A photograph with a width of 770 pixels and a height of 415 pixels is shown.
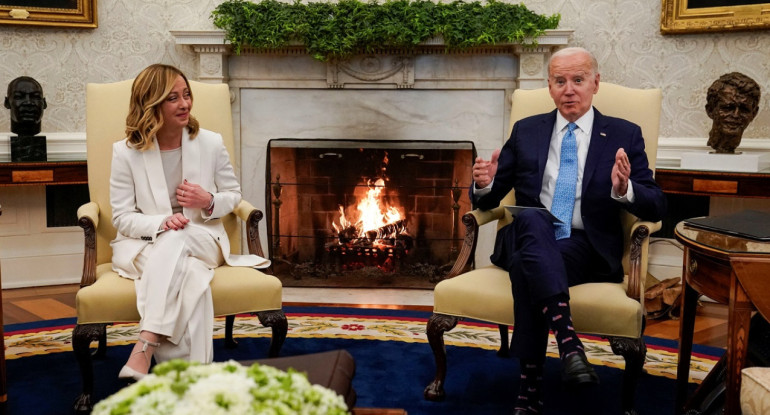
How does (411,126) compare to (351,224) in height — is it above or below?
above

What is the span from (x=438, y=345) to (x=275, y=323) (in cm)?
60

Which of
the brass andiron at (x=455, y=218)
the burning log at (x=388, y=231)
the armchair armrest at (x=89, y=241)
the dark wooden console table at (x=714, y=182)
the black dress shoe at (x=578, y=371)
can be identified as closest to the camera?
the black dress shoe at (x=578, y=371)

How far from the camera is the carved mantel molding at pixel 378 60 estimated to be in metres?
4.48

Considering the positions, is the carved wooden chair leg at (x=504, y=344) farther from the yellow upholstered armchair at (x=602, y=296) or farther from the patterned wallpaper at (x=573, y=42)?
the patterned wallpaper at (x=573, y=42)

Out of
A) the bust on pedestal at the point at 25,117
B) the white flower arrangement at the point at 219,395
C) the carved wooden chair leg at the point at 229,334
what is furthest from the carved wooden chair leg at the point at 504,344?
the bust on pedestal at the point at 25,117

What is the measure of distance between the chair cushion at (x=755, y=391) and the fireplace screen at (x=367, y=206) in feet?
10.2

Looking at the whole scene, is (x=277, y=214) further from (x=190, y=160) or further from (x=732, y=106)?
(x=732, y=106)

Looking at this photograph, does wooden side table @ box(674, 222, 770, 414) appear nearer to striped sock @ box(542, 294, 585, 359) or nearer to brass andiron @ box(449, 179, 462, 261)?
striped sock @ box(542, 294, 585, 359)

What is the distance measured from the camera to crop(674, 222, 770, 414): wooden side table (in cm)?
196

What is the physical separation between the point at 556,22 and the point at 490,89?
0.57 meters

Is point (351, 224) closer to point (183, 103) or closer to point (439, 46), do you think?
point (439, 46)

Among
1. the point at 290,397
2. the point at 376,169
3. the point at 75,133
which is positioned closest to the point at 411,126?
the point at 376,169

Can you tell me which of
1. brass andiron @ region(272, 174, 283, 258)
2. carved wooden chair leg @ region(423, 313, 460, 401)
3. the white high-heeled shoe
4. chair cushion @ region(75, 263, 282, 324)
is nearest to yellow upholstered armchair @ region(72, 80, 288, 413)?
chair cushion @ region(75, 263, 282, 324)

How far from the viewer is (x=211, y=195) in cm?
282
